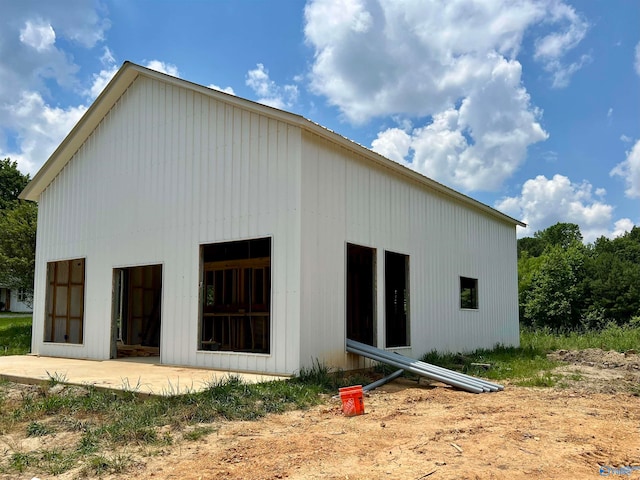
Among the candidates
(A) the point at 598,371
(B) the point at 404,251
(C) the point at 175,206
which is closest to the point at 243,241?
(C) the point at 175,206

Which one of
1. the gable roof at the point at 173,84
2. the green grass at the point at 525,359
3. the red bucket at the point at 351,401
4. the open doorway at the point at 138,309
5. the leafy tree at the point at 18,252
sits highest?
the gable roof at the point at 173,84

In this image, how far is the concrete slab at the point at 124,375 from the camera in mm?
7787

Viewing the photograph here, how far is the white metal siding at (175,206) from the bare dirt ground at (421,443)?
2.53 meters

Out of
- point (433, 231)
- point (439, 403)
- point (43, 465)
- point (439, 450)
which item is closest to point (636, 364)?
point (433, 231)

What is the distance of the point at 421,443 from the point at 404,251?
6.90 metres

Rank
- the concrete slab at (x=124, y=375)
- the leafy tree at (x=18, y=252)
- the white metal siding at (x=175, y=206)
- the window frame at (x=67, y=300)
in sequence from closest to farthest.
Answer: the concrete slab at (x=124, y=375), the white metal siding at (x=175, y=206), the window frame at (x=67, y=300), the leafy tree at (x=18, y=252)

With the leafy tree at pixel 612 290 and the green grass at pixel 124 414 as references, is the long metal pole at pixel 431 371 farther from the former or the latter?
the leafy tree at pixel 612 290

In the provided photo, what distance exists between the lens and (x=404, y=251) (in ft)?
39.5

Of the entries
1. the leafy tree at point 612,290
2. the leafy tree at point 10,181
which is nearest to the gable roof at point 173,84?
the leafy tree at point 612,290

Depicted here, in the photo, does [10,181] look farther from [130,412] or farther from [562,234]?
[562,234]

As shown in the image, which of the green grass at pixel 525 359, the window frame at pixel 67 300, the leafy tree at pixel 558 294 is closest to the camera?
the green grass at pixel 525 359

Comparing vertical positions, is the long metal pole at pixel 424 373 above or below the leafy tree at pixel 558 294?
below

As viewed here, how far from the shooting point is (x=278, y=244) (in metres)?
9.31

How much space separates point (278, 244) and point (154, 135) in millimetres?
4722
